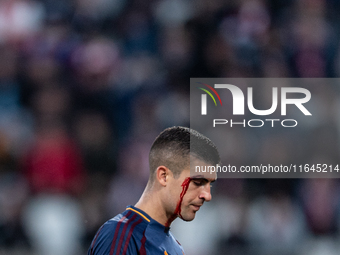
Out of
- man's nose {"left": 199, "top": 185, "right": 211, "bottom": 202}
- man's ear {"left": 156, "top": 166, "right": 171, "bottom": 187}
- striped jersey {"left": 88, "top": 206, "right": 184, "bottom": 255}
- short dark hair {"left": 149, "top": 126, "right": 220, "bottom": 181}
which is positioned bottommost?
striped jersey {"left": 88, "top": 206, "right": 184, "bottom": 255}

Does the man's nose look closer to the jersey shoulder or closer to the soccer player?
the soccer player

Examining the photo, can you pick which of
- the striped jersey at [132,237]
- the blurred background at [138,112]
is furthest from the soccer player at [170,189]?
the blurred background at [138,112]

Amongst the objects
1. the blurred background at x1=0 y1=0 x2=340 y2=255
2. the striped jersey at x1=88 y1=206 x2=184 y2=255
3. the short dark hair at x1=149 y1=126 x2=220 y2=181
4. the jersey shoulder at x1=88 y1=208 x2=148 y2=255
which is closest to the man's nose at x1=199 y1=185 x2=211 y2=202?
the short dark hair at x1=149 y1=126 x2=220 y2=181

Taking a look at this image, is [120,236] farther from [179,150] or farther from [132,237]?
[179,150]

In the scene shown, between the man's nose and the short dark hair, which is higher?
the short dark hair

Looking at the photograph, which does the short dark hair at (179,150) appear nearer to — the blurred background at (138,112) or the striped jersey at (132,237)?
the striped jersey at (132,237)

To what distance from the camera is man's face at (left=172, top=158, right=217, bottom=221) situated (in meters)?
2.80

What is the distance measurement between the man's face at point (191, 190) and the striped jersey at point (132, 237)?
0.17 metres

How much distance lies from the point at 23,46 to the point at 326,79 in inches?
152

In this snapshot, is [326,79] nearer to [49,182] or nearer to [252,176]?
[252,176]

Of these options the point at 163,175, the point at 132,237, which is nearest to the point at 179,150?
the point at 163,175

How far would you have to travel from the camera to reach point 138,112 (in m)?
5.70

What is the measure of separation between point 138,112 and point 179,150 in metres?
2.92

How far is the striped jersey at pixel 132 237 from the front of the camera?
8.12 ft
